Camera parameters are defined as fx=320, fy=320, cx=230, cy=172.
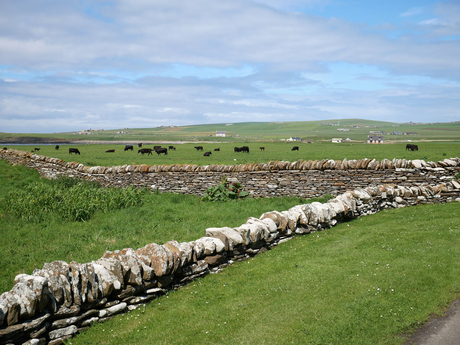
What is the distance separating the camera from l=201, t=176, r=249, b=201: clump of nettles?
1511 cm

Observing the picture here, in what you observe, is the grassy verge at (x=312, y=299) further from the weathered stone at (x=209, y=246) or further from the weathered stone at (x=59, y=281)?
the weathered stone at (x=59, y=281)

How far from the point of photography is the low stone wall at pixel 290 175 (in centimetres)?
1462

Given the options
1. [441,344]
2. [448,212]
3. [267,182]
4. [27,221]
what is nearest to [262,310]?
[441,344]

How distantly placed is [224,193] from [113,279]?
10080 millimetres

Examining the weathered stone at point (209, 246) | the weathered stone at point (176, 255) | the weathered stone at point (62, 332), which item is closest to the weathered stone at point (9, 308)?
the weathered stone at point (62, 332)

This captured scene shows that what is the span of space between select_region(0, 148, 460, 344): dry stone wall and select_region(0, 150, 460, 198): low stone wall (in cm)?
722

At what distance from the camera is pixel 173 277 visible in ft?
20.5

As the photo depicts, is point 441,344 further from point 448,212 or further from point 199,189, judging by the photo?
point 199,189

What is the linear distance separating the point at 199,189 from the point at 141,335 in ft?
42.6

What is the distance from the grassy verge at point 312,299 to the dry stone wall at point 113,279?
0.23m

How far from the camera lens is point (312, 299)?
5492mm

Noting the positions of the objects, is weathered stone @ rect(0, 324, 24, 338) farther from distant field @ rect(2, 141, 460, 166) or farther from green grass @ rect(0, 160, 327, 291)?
Result: distant field @ rect(2, 141, 460, 166)

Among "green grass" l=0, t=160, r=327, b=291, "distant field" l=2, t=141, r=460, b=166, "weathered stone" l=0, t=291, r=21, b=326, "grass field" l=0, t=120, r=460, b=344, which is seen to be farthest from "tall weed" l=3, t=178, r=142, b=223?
"distant field" l=2, t=141, r=460, b=166

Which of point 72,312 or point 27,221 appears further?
point 27,221
